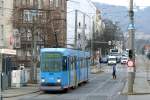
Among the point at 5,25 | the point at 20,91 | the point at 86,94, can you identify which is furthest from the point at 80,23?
the point at 86,94

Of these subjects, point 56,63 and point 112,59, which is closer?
point 56,63

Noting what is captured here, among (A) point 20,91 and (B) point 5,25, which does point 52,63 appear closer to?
(A) point 20,91

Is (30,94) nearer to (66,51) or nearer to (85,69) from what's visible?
(66,51)

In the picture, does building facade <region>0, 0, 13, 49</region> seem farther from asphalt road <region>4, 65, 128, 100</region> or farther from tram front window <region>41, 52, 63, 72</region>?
tram front window <region>41, 52, 63, 72</region>

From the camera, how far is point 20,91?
4056 cm

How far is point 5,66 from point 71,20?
290ft

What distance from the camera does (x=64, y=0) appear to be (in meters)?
115

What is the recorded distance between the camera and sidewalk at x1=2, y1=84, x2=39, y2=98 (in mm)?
36894

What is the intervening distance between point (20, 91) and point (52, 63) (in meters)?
3.50

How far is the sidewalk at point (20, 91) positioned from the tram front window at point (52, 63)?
2.28 metres

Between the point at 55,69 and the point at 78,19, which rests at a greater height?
the point at 78,19

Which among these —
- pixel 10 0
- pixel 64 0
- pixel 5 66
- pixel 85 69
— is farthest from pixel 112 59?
pixel 5 66

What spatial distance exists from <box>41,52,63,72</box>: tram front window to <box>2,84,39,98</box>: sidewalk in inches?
89.7

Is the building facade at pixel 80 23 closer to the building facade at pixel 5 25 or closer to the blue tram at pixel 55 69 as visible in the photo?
the building facade at pixel 5 25
